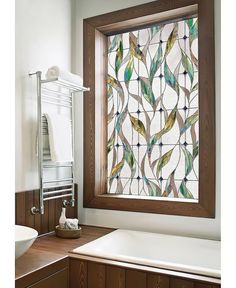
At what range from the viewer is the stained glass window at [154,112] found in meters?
2.41

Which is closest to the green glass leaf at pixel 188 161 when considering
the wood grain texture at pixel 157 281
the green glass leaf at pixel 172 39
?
the green glass leaf at pixel 172 39

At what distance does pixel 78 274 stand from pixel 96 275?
127 mm

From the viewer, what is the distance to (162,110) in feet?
8.25

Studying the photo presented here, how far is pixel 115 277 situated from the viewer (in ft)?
5.68

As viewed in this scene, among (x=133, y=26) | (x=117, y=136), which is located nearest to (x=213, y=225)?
(x=117, y=136)

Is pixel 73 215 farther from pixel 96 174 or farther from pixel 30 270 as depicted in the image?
pixel 30 270

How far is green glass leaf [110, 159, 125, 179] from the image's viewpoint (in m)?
2.67

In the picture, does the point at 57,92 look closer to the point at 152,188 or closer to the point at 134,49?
the point at 134,49

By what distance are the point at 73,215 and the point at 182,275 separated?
4.12ft

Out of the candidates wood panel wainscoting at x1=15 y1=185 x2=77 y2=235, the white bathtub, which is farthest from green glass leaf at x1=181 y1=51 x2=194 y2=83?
wood panel wainscoting at x1=15 y1=185 x2=77 y2=235

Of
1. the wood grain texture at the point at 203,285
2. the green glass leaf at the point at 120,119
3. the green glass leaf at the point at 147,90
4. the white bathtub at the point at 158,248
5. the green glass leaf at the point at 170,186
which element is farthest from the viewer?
the green glass leaf at the point at 120,119

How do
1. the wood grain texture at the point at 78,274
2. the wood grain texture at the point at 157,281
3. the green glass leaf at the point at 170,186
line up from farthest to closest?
the green glass leaf at the point at 170,186, the wood grain texture at the point at 78,274, the wood grain texture at the point at 157,281

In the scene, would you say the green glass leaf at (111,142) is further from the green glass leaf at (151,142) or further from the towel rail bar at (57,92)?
the towel rail bar at (57,92)

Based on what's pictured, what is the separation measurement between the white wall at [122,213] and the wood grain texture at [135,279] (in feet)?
2.32
